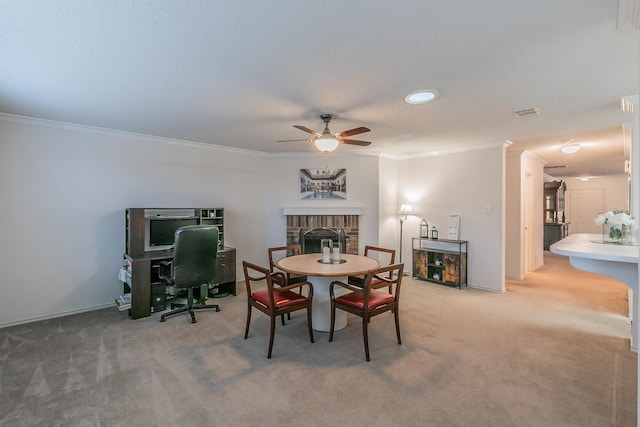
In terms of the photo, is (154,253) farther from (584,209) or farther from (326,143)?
(584,209)

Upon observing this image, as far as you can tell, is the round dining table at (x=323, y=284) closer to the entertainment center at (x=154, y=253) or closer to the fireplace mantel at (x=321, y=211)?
the entertainment center at (x=154, y=253)

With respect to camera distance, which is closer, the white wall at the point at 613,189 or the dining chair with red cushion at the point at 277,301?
the dining chair with red cushion at the point at 277,301

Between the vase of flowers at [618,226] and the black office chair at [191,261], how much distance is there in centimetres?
400

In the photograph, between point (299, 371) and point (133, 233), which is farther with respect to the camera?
point (133, 233)

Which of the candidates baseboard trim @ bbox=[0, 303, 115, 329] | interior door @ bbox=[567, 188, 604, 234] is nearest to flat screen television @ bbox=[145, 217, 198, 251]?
baseboard trim @ bbox=[0, 303, 115, 329]

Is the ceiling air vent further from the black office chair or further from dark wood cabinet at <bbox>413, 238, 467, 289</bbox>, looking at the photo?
the black office chair

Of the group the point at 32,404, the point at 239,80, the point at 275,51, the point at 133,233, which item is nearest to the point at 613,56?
the point at 275,51

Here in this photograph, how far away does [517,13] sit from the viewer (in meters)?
1.58

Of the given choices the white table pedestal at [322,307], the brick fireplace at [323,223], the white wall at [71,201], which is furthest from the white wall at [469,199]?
the white wall at [71,201]

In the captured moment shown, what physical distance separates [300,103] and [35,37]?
74.9 inches

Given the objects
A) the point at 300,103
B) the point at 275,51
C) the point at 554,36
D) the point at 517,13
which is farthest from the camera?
the point at 300,103

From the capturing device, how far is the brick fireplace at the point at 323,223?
5.39 metres

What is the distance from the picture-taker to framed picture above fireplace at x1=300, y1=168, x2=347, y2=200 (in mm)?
5449

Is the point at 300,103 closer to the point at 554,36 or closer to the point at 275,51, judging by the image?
the point at 275,51
